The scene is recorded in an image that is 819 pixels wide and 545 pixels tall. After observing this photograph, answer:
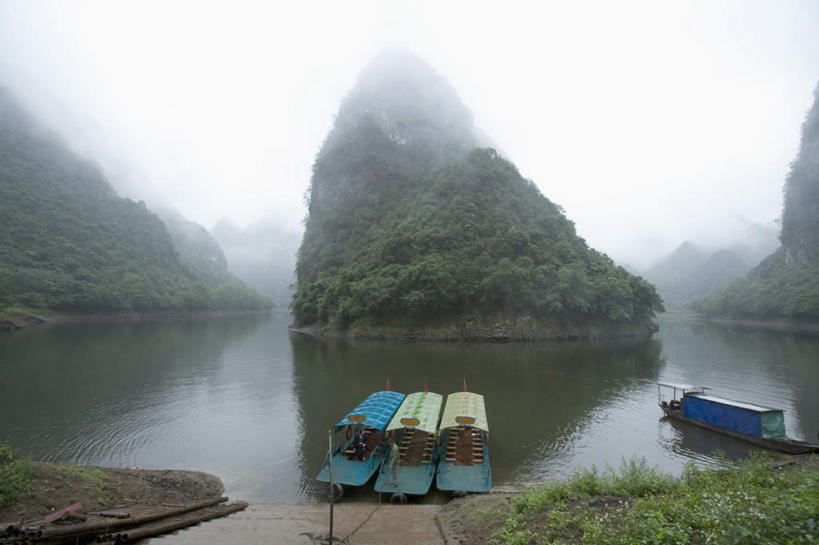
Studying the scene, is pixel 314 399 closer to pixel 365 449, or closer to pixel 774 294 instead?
pixel 365 449

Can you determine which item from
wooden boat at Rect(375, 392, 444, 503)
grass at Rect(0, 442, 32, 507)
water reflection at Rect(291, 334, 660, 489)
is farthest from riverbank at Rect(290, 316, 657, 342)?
grass at Rect(0, 442, 32, 507)

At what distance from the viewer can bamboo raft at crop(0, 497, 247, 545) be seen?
7.15 m

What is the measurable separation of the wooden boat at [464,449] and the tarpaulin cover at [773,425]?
1224 centimetres

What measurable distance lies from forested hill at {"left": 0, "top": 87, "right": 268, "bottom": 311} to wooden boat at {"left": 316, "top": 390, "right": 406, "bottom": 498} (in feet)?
278

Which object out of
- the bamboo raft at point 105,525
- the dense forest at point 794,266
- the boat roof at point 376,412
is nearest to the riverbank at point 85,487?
the bamboo raft at point 105,525

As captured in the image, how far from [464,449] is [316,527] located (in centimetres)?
720

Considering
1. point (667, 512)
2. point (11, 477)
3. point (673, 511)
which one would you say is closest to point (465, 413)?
point (667, 512)

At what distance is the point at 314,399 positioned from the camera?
24.7 m

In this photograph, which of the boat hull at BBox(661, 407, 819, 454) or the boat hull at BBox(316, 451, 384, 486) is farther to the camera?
the boat hull at BBox(661, 407, 819, 454)

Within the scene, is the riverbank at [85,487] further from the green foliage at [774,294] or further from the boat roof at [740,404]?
the green foliage at [774,294]

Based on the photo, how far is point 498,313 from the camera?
196ft

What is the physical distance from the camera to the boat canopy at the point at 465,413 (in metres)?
15.4

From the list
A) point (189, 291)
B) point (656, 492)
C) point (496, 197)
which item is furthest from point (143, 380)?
point (189, 291)

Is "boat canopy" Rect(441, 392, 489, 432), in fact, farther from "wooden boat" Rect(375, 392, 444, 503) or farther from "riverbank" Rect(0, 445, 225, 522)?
"riverbank" Rect(0, 445, 225, 522)
